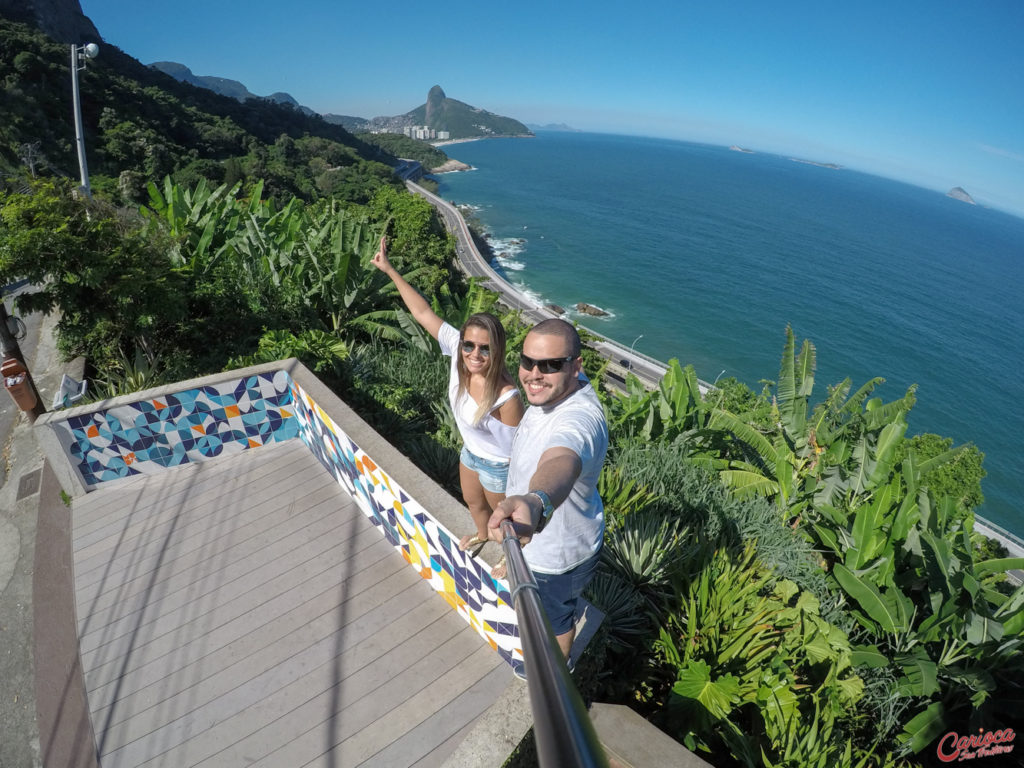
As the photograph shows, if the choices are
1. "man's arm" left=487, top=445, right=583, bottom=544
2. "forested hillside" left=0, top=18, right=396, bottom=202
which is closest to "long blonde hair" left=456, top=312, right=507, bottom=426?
"man's arm" left=487, top=445, right=583, bottom=544

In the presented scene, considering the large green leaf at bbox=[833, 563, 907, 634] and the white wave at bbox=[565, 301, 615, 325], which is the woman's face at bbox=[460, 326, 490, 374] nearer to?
the large green leaf at bbox=[833, 563, 907, 634]

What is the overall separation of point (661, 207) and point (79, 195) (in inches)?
4809

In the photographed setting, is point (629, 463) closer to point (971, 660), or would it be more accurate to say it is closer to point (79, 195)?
point (971, 660)

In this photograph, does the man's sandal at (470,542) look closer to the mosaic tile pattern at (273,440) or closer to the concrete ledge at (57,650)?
the mosaic tile pattern at (273,440)

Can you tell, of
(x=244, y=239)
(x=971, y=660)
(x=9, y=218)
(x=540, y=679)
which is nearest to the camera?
(x=540, y=679)

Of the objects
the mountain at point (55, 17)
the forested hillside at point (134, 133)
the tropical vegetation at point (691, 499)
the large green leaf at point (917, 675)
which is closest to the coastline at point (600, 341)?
the forested hillside at point (134, 133)

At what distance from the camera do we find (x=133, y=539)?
3.58 metres

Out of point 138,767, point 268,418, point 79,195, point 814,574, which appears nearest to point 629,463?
point 814,574

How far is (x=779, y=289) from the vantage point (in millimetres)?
69500

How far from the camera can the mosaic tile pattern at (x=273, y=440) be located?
2.82m

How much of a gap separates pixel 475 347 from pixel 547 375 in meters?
0.73

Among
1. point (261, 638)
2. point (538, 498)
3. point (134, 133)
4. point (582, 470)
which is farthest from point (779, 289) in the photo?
point (538, 498)

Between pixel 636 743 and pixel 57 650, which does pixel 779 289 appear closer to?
pixel 636 743

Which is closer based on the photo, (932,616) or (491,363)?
(491,363)
